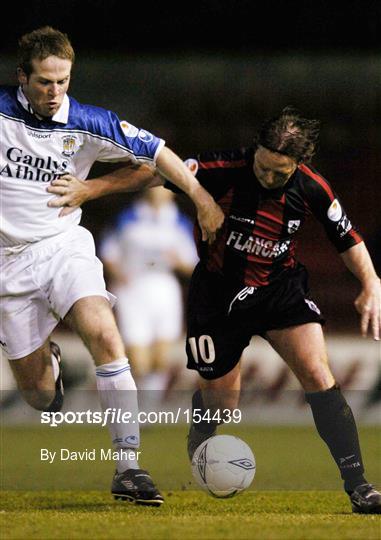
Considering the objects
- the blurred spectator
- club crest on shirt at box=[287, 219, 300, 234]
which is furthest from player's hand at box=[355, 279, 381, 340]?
the blurred spectator

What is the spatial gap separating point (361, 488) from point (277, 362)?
5.39 m

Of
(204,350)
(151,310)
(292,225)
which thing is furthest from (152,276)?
(292,225)

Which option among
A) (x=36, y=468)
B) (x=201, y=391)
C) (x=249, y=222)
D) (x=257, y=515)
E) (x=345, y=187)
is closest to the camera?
(x=257, y=515)

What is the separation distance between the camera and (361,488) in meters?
5.53

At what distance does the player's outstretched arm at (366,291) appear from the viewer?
220 inches

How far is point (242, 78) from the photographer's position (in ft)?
41.8

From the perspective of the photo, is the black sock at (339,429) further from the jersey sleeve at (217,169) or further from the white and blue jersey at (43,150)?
the white and blue jersey at (43,150)

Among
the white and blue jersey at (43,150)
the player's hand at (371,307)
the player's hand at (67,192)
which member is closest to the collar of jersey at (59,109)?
the white and blue jersey at (43,150)

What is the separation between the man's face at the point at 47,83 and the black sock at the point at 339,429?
183 centimetres

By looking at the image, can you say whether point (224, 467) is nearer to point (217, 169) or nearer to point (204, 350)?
point (204, 350)

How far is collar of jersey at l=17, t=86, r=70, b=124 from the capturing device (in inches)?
227

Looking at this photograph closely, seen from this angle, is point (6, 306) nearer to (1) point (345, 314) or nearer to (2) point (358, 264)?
(2) point (358, 264)

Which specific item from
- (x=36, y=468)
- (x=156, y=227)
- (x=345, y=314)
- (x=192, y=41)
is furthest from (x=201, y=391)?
(x=192, y=41)

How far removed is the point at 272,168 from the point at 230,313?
87cm
